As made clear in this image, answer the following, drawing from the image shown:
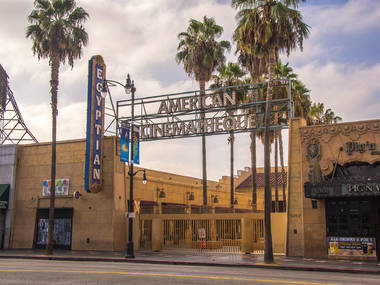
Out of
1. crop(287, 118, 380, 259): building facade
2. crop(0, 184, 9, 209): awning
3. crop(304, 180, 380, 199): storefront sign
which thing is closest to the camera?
crop(304, 180, 380, 199): storefront sign

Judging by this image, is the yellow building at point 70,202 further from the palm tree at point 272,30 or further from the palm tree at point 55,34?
the palm tree at point 272,30

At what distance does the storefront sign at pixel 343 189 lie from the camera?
2142 centimetres

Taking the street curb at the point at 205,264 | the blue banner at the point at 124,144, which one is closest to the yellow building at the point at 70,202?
the blue banner at the point at 124,144

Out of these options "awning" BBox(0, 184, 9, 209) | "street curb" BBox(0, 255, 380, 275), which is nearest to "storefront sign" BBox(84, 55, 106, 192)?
"street curb" BBox(0, 255, 380, 275)

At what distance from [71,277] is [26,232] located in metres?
19.8

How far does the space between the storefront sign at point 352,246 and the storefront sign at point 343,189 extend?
323cm

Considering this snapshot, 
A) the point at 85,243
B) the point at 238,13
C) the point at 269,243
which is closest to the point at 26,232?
the point at 85,243

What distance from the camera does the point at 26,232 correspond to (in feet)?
109

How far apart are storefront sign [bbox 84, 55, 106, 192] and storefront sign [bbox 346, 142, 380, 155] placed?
16.3 meters

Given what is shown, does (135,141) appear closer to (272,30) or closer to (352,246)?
(272,30)

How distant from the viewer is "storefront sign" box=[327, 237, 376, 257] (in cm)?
2361

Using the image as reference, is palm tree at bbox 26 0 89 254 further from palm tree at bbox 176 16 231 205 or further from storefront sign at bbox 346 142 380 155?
storefront sign at bbox 346 142 380 155

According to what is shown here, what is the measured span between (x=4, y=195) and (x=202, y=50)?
1973 centimetres

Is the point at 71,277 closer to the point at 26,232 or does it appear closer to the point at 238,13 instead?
the point at 238,13
